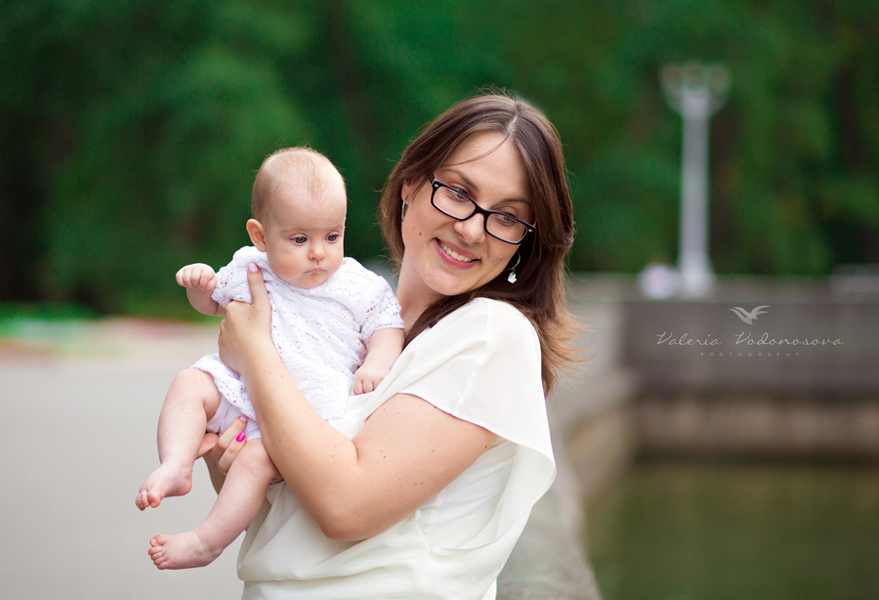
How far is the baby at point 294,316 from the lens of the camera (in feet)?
5.59

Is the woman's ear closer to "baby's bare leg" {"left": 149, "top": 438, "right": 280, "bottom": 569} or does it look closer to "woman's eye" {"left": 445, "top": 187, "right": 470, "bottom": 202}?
"woman's eye" {"left": 445, "top": 187, "right": 470, "bottom": 202}

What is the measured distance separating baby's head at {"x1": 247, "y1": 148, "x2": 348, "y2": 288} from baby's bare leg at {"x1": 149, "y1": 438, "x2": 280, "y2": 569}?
38 centimetres

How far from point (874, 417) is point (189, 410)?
1149 centimetres

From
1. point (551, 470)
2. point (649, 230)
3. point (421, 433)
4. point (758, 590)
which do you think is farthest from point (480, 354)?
point (649, 230)

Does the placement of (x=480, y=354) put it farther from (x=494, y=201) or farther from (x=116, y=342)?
(x=116, y=342)

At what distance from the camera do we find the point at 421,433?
1502mm

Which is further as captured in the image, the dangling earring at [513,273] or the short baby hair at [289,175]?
the dangling earring at [513,273]

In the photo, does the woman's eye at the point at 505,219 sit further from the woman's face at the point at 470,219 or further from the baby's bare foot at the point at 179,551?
the baby's bare foot at the point at 179,551

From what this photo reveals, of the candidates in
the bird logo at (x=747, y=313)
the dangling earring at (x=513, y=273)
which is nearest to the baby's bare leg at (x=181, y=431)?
the dangling earring at (x=513, y=273)

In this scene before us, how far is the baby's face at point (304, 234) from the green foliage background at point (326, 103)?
1206 centimetres

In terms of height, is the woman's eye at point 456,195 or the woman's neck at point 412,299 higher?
the woman's eye at point 456,195

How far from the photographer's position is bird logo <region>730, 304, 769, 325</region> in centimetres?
1079

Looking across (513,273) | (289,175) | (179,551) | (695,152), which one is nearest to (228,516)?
(179,551)

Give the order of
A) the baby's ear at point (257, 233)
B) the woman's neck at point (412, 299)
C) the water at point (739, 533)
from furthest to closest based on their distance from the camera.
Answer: the water at point (739, 533) → the woman's neck at point (412, 299) → the baby's ear at point (257, 233)
